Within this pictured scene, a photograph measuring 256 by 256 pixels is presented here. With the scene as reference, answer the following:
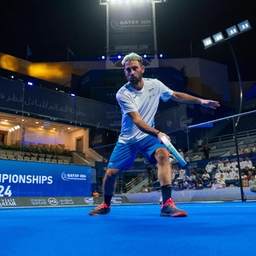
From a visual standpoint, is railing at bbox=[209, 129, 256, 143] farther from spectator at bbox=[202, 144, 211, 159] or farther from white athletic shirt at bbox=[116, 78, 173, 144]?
white athletic shirt at bbox=[116, 78, 173, 144]

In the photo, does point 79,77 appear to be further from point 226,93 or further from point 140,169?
point 140,169

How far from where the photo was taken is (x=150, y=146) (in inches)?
105

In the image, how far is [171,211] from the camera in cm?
233

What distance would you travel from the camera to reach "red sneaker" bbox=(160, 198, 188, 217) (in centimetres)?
226

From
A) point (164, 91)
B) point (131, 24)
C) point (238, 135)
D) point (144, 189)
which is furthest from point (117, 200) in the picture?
point (131, 24)

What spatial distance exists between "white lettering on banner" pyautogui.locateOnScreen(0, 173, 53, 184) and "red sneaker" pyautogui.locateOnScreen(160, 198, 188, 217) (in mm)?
5587

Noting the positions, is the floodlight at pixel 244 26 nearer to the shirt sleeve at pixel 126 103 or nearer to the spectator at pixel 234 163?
the spectator at pixel 234 163

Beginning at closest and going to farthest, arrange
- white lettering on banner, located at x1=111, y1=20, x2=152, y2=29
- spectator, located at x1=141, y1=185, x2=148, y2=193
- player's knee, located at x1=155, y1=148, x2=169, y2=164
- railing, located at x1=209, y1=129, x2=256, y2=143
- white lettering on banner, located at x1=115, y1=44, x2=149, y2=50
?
player's knee, located at x1=155, y1=148, x2=169, y2=164 → railing, located at x1=209, y1=129, x2=256, y2=143 → spectator, located at x1=141, y1=185, x2=148, y2=193 → white lettering on banner, located at x1=111, y1=20, x2=152, y2=29 → white lettering on banner, located at x1=115, y1=44, x2=149, y2=50

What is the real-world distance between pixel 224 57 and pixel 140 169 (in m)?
18.1

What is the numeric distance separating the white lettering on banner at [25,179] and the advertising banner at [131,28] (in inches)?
470

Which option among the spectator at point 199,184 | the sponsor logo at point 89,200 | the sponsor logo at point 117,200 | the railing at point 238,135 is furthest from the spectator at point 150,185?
the railing at point 238,135

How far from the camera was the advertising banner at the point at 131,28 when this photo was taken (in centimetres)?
1730

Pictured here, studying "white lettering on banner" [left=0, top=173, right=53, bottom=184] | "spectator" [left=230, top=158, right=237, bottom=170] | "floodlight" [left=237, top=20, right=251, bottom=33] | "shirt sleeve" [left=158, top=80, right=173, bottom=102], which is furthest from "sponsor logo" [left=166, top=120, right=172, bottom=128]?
"shirt sleeve" [left=158, top=80, right=173, bottom=102]

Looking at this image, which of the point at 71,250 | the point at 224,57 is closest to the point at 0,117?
the point at 71,250
